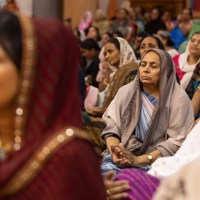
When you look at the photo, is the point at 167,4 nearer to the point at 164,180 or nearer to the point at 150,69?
the point at 150,69

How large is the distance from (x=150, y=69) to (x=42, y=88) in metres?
2.10

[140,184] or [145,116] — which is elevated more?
[140,184]

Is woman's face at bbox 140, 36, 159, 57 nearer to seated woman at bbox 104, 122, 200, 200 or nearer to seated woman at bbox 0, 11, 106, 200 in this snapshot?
seated woman at bbox 104, 122, 200, 200

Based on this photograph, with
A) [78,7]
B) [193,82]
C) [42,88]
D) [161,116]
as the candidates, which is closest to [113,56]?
[193,82]

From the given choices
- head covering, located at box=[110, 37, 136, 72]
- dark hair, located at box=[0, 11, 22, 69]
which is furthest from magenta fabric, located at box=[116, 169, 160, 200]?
head covering, located at box=[110, 37, 136, 72]

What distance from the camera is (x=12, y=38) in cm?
157

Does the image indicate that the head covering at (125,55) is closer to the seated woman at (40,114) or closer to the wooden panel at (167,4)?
the seated woman at (40,114)

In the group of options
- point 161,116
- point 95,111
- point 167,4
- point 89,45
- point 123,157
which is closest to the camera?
point 123,157

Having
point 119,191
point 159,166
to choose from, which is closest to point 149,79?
point 159,166

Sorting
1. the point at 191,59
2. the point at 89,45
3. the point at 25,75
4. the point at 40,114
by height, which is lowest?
the point at 89,45

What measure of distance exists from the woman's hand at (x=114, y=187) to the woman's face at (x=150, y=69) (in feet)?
5.20

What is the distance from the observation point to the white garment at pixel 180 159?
7.62ft

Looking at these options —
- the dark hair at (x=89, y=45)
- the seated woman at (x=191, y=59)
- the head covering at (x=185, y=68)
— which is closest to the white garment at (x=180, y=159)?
the head covering at (x=185, y=68)

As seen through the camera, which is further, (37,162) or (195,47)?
(195,47)
